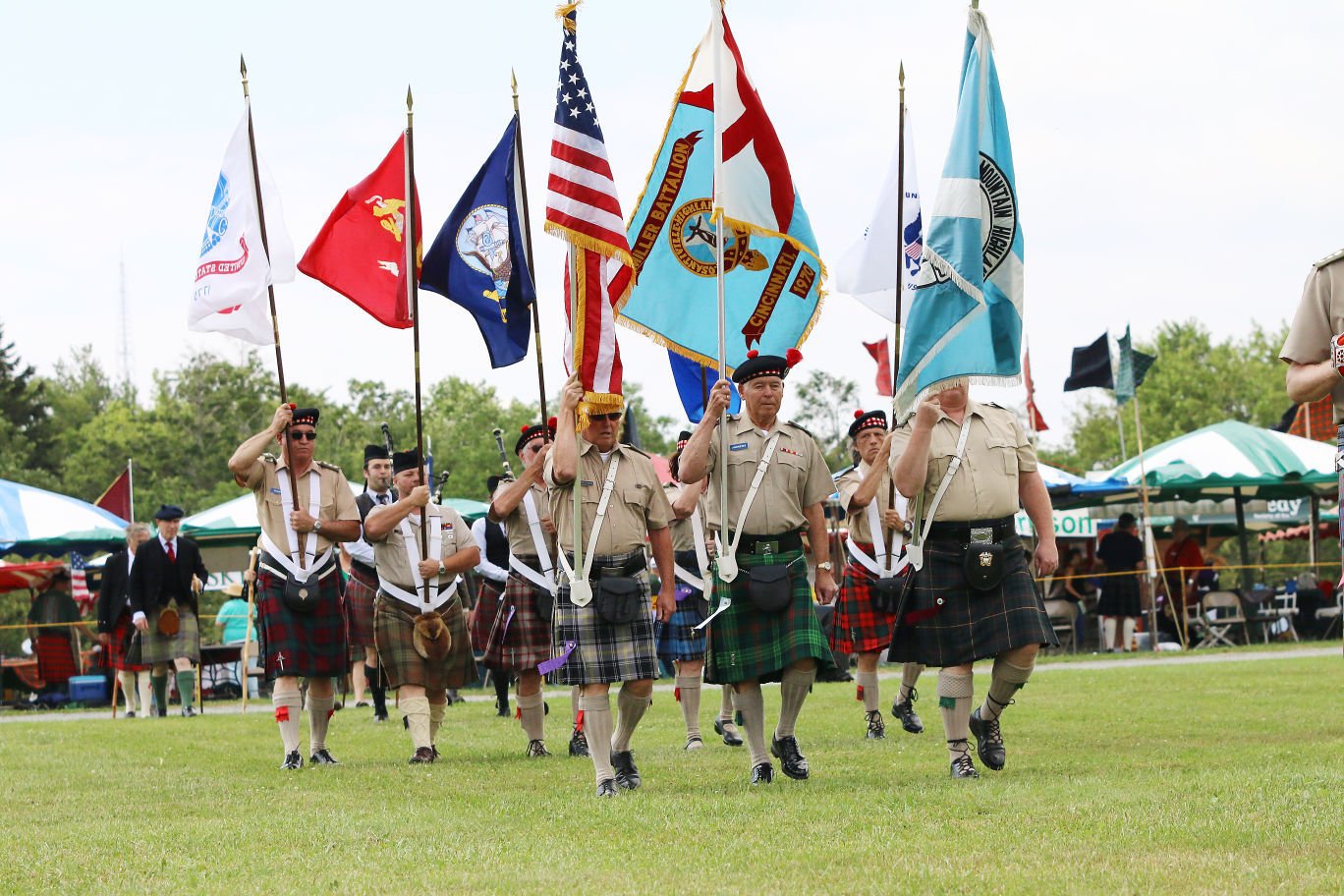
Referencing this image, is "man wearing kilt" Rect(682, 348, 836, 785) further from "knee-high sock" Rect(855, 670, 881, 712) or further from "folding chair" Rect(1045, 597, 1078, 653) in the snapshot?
"folding chair" Rect(1045, 597, 1078, 653)

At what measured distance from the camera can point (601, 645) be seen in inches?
309

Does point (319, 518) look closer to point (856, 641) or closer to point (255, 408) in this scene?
point (856, 641)

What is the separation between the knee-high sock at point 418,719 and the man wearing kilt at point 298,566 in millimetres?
473

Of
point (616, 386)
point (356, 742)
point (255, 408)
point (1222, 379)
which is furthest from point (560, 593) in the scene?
point (1222, 379)

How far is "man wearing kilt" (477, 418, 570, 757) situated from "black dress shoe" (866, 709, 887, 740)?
5.79ft

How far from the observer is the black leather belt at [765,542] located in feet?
26.2

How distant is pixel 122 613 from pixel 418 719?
8.20m

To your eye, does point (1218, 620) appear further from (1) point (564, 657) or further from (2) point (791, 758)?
(1) point (564, 657)

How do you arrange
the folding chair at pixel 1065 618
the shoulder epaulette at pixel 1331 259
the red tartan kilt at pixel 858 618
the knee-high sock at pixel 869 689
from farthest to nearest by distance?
the folding chair at pixel 1065 618
the red tartan kilt at pixel 858 618
the knee-high sock at pixel 869 689
the shoulder epaulette at pixel 1331 259

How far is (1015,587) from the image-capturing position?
7.80m

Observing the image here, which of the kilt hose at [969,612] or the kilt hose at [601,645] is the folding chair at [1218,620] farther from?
the kilt hose at [601,645]

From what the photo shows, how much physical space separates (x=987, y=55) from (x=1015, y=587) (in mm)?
2550

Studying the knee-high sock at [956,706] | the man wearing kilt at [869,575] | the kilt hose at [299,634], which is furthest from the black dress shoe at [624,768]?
the man wearing kilt at [869,575]

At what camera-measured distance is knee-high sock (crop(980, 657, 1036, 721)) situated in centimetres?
783
